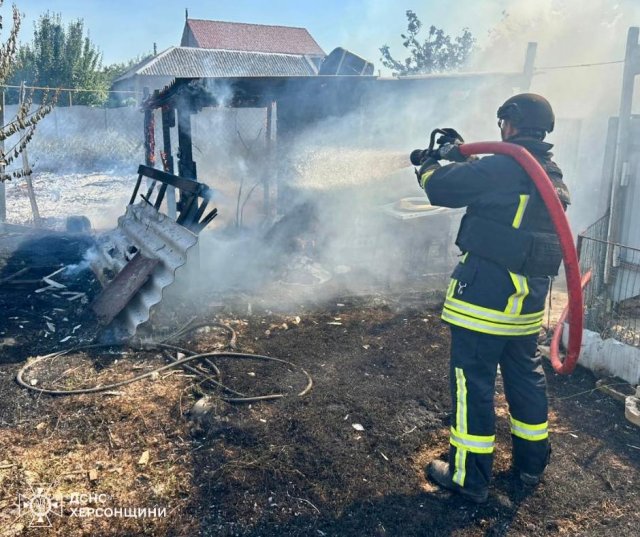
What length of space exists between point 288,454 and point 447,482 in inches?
41.1

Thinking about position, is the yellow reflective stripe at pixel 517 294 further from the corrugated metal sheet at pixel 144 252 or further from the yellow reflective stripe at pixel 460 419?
the corrugated metal sheet at pixel 144 252

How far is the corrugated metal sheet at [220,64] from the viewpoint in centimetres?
2422

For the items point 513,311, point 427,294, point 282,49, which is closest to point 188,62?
point 282,49

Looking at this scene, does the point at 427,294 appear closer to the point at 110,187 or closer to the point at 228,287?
the point at 228,287

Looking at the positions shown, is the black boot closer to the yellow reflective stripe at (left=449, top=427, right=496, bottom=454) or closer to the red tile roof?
the yellow reflective stripe at (left=449, top=427, right=496, bottom=454)

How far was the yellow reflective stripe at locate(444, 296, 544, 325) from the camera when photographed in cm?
292

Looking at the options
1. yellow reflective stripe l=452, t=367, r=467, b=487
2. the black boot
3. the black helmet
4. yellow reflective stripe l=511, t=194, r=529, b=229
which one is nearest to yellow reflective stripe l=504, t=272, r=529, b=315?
yellow reflective stripe l=511, t=194, r=529, b=229

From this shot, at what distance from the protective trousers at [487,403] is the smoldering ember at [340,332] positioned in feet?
0.05

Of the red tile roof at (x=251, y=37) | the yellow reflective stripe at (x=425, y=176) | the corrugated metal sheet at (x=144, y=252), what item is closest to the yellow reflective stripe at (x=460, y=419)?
the yellow reflective stripe at (x=425, y=176)

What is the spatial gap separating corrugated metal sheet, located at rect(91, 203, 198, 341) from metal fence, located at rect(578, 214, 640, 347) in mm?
4329

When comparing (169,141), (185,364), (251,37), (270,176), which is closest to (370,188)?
(270,176)

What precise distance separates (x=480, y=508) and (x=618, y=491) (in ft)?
3.12

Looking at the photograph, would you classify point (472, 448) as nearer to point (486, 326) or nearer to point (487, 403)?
point (487, 403)

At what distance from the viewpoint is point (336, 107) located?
893cm
